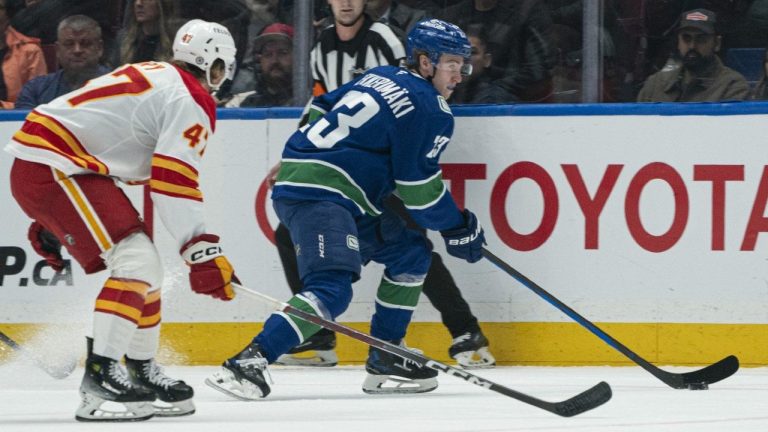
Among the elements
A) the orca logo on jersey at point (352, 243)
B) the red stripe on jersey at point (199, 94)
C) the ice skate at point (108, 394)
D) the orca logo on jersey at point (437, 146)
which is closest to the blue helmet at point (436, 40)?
the orca logo on jersey at point (437, 146)

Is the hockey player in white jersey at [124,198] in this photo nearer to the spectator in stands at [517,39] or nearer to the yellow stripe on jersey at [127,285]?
the yellow stripe on jersey at [127,285]

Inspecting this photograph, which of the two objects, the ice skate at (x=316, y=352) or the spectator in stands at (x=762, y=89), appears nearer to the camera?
the spectator in stands at (x=762, y=89)

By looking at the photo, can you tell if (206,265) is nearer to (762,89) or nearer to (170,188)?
(170,188)

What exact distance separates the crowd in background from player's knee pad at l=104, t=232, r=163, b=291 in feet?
6.16

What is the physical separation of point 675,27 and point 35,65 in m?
2.49

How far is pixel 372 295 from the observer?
563 centimetres

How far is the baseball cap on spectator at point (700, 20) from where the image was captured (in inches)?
214

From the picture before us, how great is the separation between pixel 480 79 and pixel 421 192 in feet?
3.68

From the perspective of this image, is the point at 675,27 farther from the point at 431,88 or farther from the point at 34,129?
the point at 34,129

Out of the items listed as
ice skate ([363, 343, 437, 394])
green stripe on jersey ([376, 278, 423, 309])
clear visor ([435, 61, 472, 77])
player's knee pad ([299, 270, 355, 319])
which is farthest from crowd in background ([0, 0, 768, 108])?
player's knee pad ([299, 270, 355, 319])

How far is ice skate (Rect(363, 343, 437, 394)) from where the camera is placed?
4.87 m

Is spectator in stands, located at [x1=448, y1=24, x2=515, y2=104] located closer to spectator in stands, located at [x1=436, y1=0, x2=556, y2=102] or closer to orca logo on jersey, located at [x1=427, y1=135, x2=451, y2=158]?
spectator in stands, located at [x1=436, y1=0, x2=556, y2=102]

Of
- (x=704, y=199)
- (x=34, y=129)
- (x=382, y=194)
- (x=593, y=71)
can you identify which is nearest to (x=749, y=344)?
(x=704, y=199)

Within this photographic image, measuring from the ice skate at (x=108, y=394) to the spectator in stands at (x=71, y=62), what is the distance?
224cm
